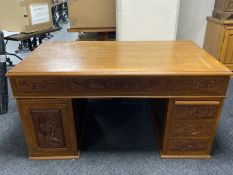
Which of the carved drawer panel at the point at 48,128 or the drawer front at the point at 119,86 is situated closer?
the drawer front at the point at 119,86

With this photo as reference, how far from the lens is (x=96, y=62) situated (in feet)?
4.41

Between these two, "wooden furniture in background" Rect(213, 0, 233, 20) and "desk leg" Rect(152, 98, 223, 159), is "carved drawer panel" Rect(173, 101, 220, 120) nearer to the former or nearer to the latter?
"desk leg" Rect(152, 98, 223, 159)

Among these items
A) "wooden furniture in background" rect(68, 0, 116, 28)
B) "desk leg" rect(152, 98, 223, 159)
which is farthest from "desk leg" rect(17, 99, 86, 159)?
"wooden furniture in background" rect(68, 0, 116, 28)

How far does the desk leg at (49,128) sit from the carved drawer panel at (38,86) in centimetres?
6

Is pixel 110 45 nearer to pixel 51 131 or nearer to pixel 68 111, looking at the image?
pixel 68 111

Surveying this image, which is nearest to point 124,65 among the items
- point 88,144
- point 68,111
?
point 68,111

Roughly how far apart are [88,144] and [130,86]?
651mm

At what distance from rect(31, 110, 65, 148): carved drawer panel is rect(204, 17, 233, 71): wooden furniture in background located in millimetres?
2115

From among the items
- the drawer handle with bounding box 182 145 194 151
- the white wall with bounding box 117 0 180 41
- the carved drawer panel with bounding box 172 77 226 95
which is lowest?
the drawer handle with bounding box 182 145 194 151

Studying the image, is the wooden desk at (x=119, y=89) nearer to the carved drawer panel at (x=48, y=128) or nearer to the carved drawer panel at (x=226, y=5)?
the carved drawer panel at (x=48, y=128)

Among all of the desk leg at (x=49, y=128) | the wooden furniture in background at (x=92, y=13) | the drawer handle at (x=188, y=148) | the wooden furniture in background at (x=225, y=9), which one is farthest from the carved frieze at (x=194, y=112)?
the wooden furniture in background at (x=225, y=9)

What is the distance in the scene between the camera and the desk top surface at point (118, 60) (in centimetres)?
121

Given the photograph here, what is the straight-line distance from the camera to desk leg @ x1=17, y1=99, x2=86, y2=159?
1.31m

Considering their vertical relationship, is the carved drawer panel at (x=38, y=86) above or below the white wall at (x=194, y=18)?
below
